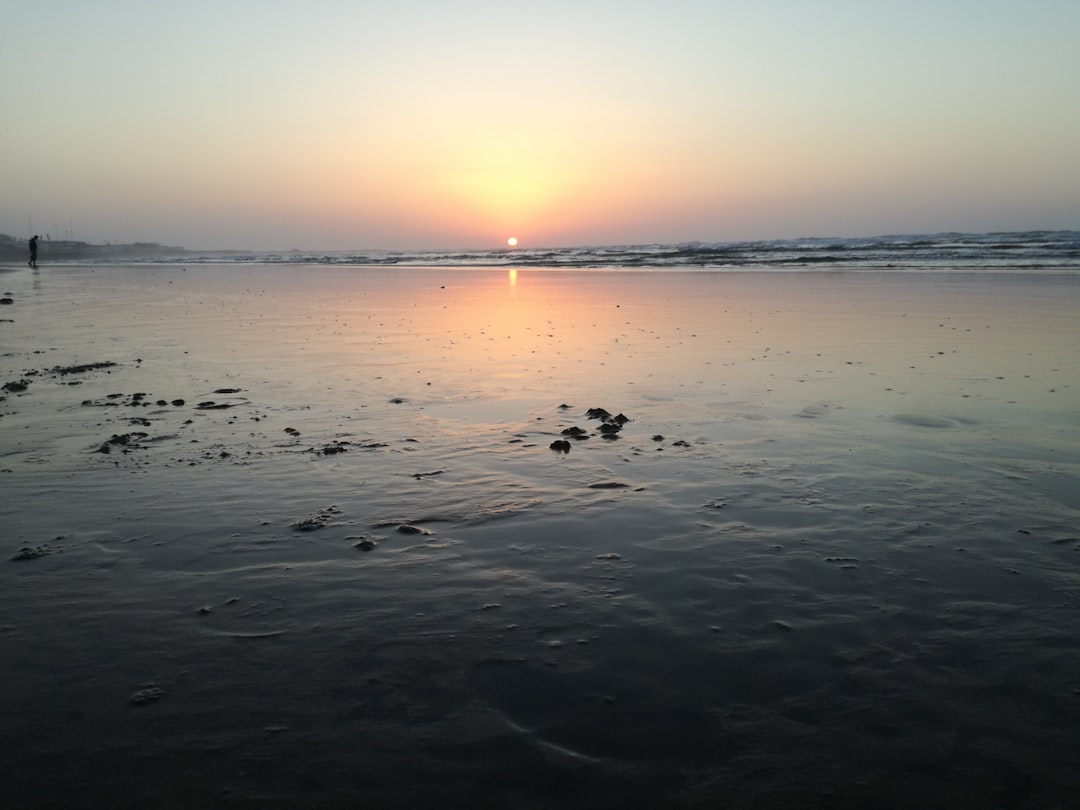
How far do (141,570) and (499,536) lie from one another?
90.9 inches

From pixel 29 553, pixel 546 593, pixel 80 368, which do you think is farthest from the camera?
pixel 80 368

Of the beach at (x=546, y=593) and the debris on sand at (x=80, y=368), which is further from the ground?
the debris on sand at (x=80, y=368)

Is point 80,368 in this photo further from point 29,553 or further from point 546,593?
point 546,593

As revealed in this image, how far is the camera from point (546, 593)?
14.6 ft

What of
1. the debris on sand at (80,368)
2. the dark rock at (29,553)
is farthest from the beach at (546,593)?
the debris on sand at (80,368)

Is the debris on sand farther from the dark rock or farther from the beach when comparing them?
the dark rock

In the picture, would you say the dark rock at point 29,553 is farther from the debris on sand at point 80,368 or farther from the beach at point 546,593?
the debris on sand at point 80,368

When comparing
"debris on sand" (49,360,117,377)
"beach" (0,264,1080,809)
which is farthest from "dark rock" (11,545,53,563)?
"debris on sand" (49,360,117,377)

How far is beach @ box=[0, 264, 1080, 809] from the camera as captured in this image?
2.97 metres

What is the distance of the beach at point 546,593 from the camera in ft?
9.76

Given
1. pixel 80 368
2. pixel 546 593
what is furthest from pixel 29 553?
pixel 80 368

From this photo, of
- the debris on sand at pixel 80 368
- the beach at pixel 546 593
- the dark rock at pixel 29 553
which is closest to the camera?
the beach at pixel 546 593

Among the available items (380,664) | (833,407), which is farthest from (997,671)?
(833,407)

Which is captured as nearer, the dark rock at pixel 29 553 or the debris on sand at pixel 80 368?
the dark rock at pixel 29 553
